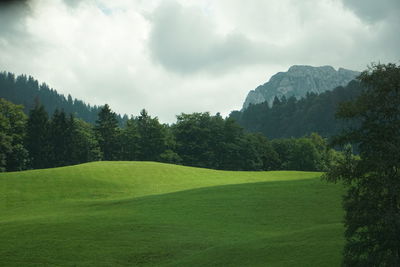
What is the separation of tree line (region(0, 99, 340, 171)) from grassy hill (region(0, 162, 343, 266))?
5803 cm

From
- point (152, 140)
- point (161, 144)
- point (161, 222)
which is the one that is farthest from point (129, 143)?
point (161, 222)

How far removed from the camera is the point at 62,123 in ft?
415

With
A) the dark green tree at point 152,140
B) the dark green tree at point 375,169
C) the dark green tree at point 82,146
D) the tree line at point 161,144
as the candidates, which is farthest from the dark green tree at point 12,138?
the dark green tree at point 375,169

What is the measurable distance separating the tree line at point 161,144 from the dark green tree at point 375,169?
112 meters

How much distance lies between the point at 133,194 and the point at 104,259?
29361mm

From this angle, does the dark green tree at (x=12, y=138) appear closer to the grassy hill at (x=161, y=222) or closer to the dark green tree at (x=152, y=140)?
the dark green tree at (x=152, y=140)

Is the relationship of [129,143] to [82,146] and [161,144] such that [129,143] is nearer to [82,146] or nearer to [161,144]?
[161,144]

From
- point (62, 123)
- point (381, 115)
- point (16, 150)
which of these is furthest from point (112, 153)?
point (381, 115)

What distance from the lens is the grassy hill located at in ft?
90.3

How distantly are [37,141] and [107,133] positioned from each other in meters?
27.5

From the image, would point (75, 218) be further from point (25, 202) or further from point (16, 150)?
point (16, 150)

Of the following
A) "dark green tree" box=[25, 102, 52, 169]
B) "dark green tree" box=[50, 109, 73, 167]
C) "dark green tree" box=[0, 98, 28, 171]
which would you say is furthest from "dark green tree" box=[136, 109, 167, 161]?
"dark green tree" box=[0, 98, 28, 171]

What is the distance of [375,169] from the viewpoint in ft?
58.5

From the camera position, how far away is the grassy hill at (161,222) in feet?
90.3
